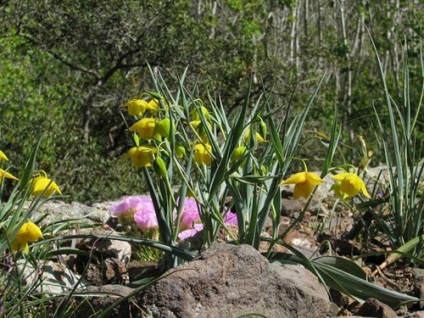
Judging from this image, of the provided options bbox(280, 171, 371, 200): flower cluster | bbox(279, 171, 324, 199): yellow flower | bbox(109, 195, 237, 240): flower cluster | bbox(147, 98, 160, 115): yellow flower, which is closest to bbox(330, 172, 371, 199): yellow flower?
bbox(280, 171, 371, 200): flower cluster

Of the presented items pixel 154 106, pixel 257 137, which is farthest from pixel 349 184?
pixel 154 106

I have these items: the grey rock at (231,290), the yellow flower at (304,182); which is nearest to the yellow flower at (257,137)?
the yellow flower at (304,182)

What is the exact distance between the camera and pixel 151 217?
379 centimetres

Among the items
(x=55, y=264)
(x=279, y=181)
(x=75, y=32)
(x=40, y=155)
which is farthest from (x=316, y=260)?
(x=75, y=32)

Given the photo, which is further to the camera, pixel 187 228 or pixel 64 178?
pixel 64 178

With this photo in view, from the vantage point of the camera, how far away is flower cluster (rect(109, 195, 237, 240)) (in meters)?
3.74

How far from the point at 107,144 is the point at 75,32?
5.88 ft

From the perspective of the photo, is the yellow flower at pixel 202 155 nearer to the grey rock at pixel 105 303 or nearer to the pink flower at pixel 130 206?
the grey rock at pixel 105 303

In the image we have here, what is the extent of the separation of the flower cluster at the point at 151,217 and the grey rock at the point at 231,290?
1.09 metres

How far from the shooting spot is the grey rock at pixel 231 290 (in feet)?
7.70

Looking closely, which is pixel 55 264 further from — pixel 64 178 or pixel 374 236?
pixel 64 178

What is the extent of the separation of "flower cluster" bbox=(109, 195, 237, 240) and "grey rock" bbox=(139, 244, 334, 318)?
43.1 inches

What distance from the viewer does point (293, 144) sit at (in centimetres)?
300

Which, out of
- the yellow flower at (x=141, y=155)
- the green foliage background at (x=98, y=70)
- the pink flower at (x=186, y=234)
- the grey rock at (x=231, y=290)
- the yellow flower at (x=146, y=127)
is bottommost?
the green foliage background at (x=98, y=70)
